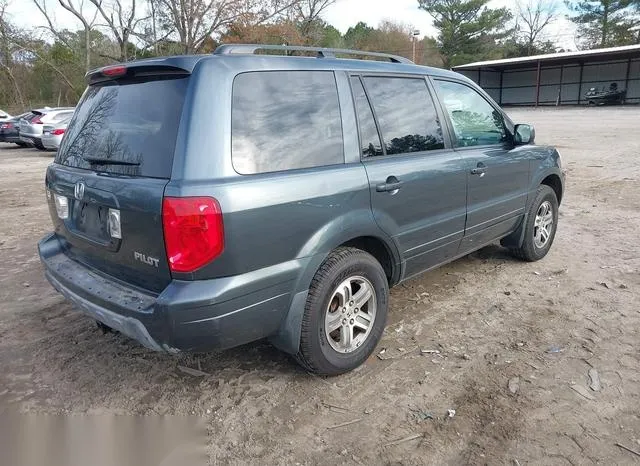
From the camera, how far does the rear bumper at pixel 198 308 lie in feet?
7.77

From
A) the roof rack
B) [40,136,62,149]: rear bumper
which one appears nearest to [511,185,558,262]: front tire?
the roof rack

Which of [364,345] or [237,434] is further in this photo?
[364,345]

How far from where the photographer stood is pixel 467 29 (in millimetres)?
52531

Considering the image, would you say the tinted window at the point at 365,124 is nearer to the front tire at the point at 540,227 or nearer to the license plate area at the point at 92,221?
the license plate area at the point at 92,221

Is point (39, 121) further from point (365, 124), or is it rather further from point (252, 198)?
point (252, 198)

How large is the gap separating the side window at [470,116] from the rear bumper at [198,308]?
1991 millimetres

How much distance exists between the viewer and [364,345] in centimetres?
319

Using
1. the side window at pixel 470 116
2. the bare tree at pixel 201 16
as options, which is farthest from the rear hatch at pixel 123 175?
the bare tree at pixel 201 16

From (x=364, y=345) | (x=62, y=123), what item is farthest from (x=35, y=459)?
(x=62, y=123)

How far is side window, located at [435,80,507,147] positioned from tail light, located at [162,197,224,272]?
2267 millimetres

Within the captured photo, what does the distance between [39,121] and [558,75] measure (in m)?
37.5

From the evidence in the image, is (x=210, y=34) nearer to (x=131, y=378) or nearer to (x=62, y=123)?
(x=62, y=123)

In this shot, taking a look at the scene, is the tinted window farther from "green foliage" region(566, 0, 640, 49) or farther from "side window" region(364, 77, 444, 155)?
"green foliage" region(566, 0, 640, 49)

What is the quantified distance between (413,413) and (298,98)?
73.1 inches
